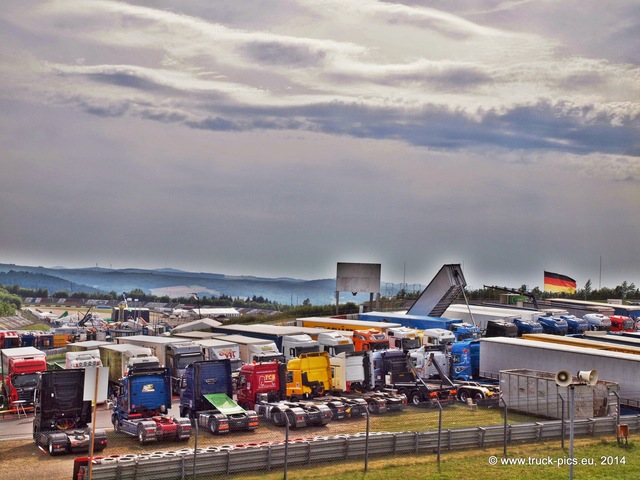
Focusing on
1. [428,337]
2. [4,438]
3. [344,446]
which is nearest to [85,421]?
[4,438]

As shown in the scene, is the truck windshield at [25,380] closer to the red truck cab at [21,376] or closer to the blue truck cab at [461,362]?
the red truck cab at [21,376]

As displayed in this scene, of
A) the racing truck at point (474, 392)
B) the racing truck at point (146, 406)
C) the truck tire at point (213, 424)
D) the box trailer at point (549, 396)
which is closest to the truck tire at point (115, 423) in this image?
the racing truck at point (146, 406)

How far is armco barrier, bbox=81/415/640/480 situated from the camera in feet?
69.0

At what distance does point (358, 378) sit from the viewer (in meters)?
35.9

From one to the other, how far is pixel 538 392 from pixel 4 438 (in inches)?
851

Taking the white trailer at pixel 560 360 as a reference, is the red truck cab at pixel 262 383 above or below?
below

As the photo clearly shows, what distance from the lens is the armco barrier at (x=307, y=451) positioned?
69.0ft

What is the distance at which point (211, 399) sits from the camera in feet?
98.3

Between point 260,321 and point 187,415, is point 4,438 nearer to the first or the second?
point 187,415

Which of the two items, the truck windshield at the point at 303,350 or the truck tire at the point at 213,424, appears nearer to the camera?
the truck tire at the point at 213,424

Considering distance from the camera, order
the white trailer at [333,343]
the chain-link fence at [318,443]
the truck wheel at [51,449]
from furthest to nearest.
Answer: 1. the white trailer at [333,343]
2. the truck wheel at [51,449]
3. the chain-link fence at [318,443]

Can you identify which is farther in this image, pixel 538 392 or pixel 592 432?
pixel 538 392

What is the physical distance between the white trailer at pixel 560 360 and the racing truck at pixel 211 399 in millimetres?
15911

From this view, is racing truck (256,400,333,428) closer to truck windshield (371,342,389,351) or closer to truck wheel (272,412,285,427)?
truck wheel (272,412,285,427)
